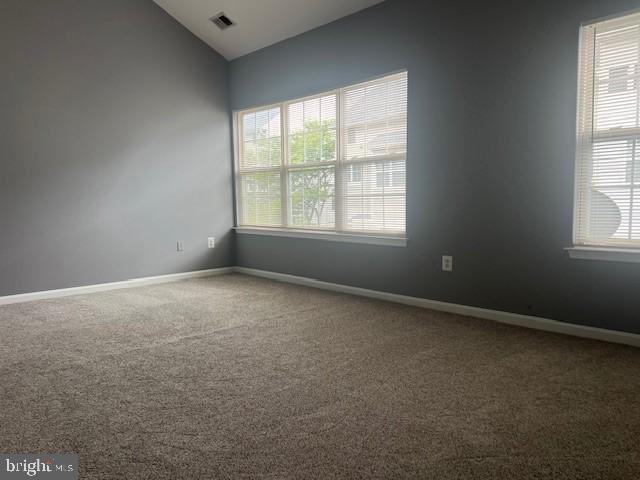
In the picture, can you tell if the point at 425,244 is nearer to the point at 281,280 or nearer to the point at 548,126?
the point at 548,126

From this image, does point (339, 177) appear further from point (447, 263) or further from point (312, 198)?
point (447, 263)

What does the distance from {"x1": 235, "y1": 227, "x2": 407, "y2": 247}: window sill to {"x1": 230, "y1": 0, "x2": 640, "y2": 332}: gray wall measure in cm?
7

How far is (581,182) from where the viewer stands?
116 inches

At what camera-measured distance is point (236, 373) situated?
2408 millimetres

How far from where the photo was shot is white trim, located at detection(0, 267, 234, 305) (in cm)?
414

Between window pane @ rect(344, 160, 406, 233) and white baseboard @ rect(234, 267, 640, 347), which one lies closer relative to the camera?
white baseboard @ rect(234, 267, 640, 347)

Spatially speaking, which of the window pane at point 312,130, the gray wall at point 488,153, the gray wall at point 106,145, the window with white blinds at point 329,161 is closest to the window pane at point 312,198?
the window with white blinds at point 329,161

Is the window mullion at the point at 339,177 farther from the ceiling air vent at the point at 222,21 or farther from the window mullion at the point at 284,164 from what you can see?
the ceiling air vent at the point at 222,21

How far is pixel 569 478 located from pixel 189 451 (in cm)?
131

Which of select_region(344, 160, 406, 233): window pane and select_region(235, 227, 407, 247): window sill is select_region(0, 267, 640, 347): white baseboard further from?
select_region(344, 160, 406, 233): window pane

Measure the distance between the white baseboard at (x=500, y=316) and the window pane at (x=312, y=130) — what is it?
1294 millimetres

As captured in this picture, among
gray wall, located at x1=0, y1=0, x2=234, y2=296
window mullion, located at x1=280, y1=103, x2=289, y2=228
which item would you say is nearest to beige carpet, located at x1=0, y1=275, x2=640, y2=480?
gray wall, located at x1=0, y1=0, x2=234, y2=296

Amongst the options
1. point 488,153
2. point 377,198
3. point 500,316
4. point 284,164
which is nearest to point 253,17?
point 284,164

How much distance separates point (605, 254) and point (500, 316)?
2.71 ft
